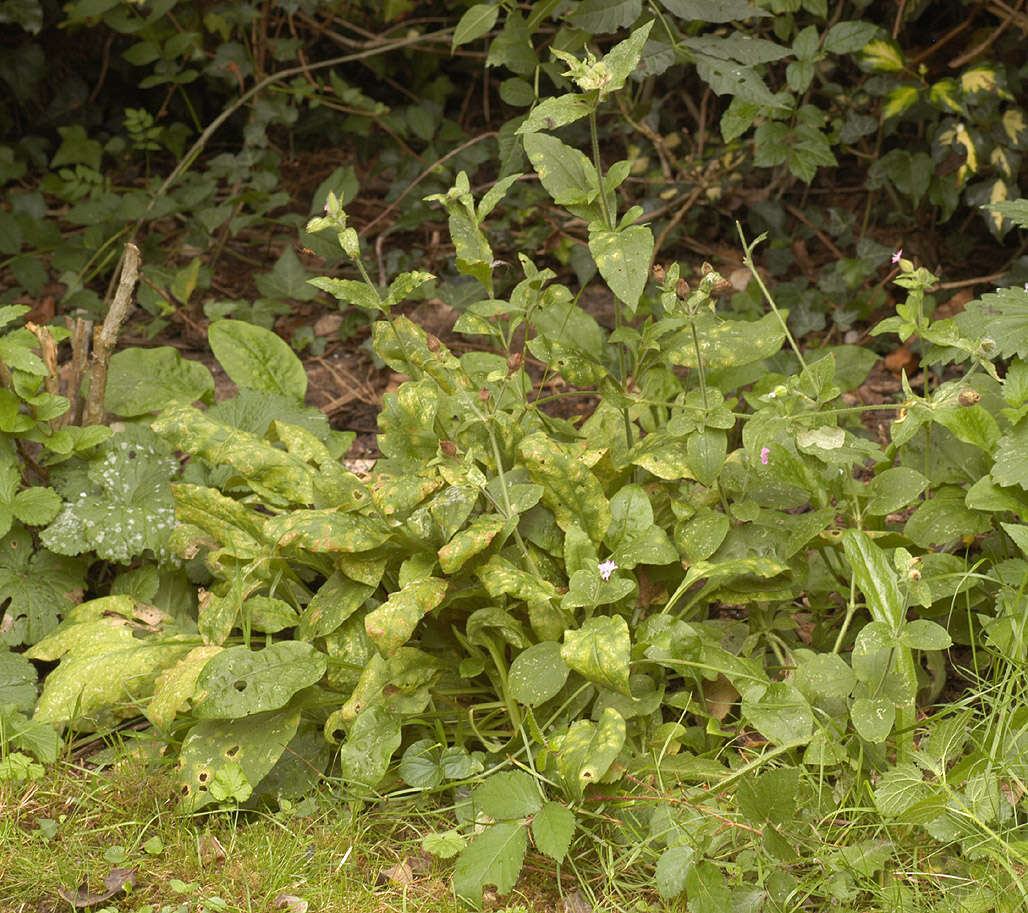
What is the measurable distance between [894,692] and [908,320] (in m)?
0.81

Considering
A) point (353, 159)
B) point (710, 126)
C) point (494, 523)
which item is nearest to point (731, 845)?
point (494, 523)

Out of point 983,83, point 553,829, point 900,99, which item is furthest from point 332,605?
point 983,83

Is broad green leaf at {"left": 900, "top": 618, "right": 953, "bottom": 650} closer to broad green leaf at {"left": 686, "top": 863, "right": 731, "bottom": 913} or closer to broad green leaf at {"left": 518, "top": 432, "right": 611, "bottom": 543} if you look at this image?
broad green leaf at {"left": 686, "top": 863, "right": 731, "bottom": 913}

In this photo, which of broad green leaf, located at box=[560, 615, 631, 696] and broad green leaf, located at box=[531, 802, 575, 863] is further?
broad green leaf, located at box=[560, 615, 631, 696]

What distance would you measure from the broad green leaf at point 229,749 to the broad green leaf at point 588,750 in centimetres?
56

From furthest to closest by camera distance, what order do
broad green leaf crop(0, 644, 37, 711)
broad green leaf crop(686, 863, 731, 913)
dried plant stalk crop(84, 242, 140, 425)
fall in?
dried plant stalk crop(84, 242, 140, 425)
broad green leaf crop(0, 644, 37, 711)
broad green leaf crop(686, 863, 731, 913)

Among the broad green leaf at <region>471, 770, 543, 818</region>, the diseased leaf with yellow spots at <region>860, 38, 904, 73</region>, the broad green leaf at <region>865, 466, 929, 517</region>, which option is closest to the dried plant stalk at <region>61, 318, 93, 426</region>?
the broad green leaf at <region>471, 770, 543, 818</region>

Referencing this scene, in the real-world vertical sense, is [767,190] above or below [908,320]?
below

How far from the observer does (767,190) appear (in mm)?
3758

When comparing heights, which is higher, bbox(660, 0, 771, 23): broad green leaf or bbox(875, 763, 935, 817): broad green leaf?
bbox(660, 0, 771, 23): broad green leaf

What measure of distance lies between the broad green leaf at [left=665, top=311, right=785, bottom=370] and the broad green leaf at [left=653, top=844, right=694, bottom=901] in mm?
1017

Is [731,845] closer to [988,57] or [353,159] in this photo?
[988,57]

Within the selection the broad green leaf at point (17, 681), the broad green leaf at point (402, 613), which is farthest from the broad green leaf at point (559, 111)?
the broad green leaf at point (17, 681)

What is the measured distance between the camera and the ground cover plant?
1902 mm
